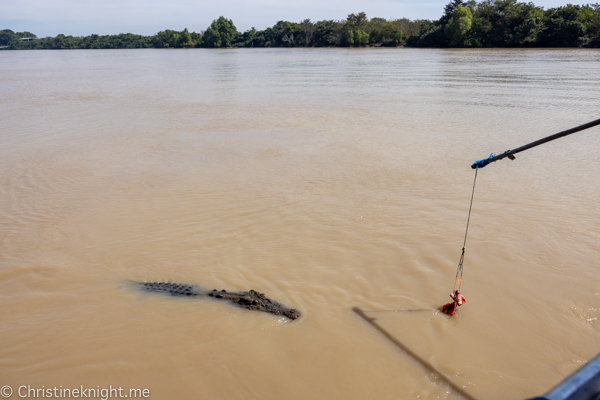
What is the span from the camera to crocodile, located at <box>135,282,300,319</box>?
12.2 ft

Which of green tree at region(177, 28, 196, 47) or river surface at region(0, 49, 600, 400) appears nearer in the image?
river surface at region(0, 49, 600, 400)

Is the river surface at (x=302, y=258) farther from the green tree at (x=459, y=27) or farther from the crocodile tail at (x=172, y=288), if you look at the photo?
the green tree at (x=459, y=27)

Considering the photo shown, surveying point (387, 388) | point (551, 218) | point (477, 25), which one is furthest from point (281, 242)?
point (477, 25)

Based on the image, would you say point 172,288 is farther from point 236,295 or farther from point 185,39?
point 185,39

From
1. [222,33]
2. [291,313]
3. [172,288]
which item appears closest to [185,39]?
[222,33]

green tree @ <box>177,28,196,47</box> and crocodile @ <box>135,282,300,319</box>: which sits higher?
green tree @ <box>177,28,196,47</box>

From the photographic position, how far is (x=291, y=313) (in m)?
3.67

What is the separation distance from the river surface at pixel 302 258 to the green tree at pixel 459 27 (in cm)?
4241

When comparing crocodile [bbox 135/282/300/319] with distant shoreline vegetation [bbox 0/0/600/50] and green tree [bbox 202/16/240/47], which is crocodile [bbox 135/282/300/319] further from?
green tree [bbox 202/16/240/47]

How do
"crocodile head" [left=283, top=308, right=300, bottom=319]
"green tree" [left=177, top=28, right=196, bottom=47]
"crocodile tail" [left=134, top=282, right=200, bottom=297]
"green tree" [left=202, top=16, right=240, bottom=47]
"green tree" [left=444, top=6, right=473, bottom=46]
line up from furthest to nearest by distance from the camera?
"green tree" [left=177, top=28, right=196, bottom=47]
"green tree" [left=202, top=16, right=240, bottom=47]
"green tree" [left=444, top=6, right=473, bottom=46]
"crocodile tail" [left=134, top=282, right=200, bottom=297]
"crocodile head" [left=283, top=308, right=300, bottom=319]

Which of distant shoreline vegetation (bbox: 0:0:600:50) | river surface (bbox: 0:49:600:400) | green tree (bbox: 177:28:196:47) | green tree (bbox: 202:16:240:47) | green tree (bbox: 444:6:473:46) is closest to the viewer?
river surface (bbox: 0:49:600:400)

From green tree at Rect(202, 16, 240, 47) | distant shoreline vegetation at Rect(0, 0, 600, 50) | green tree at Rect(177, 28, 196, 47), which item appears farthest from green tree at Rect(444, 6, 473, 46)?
green tree at Rect(177, 28, 196, 47)

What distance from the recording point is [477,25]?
4728cm

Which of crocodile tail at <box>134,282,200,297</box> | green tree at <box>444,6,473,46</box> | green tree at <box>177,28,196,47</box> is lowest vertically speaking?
crocodile tail at <box>134,282,200,297</box>
